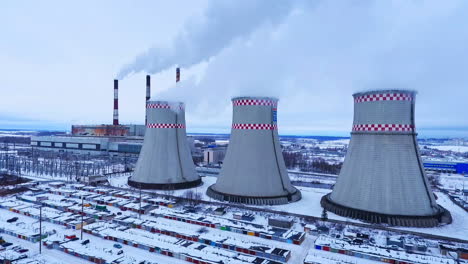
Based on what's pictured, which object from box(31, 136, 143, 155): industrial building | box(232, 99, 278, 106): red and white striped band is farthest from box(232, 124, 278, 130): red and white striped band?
box(31, 136, 143, 155): industrial building

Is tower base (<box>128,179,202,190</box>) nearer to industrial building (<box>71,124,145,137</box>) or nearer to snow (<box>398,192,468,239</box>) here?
snow (<box>398,192,468,239</box>)

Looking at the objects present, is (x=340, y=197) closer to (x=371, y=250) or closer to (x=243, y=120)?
(x=371, y=250)

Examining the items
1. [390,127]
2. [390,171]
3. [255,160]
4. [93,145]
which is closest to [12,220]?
[255,160]

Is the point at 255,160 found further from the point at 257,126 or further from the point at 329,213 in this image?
the point at 329,213

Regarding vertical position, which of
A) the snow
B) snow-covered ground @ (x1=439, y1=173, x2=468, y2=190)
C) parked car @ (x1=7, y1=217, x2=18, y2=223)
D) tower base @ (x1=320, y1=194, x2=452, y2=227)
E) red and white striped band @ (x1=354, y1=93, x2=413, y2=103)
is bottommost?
snow-covered ground @ (x1=439, y1=173, x2=468, y2=190)

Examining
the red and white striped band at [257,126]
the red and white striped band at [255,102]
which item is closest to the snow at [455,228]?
the red and white striped band at [257,126]

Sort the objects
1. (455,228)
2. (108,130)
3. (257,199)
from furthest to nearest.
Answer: (108,130)
(257,199)
(455,228)

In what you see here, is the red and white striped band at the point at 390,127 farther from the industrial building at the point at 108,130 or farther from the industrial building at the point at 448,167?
the industrial building at the point at 108,130
